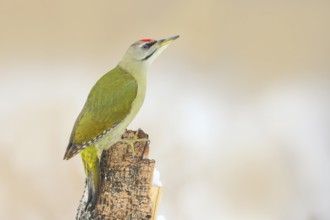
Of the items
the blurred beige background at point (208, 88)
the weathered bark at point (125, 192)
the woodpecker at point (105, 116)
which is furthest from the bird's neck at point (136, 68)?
the blurred beige background at point (208, 88)

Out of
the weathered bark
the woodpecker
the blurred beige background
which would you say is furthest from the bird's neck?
the blurred beige background

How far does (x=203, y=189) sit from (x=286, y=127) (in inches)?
17.6

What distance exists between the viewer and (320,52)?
198 cm

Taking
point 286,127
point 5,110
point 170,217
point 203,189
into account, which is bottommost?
point 170,217

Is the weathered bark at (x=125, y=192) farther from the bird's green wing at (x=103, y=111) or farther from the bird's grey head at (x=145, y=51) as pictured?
the bird's grey head at (x=145, y=51)

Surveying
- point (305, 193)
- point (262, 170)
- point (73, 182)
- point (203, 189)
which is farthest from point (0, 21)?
point (305, 193)

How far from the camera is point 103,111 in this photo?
1.27 m

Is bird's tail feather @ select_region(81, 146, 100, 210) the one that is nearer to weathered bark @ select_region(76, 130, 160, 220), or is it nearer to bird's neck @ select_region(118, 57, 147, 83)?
weathered bark @ select_region(76, 130, 160, 220)

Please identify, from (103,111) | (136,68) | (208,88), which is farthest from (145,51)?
(208,88)

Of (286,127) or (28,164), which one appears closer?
(28,164)

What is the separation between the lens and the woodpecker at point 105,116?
123 cm

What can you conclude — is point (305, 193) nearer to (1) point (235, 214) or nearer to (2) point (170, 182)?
(1) point (235, 214)

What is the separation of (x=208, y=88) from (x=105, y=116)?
2.60ft

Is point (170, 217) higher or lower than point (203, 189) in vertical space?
lower
